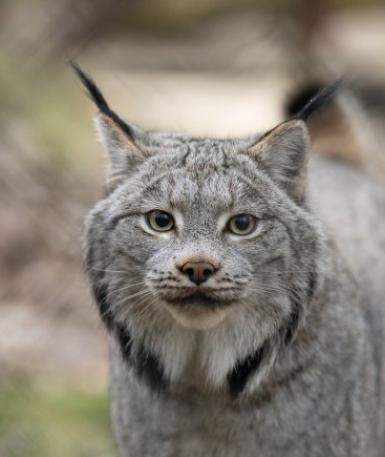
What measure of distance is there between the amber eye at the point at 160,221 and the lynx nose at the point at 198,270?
0.26 metres

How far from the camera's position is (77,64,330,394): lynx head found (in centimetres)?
406

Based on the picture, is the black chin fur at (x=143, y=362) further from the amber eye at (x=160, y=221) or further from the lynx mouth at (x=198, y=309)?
the amber eye at (x=160, y=221)

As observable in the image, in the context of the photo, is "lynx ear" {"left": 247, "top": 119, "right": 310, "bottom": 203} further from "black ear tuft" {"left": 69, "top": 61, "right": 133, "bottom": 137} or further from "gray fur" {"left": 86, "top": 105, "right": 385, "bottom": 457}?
"black ear tuft" {"left": 69, "top": 61, "right": 133, "bottom": 137}

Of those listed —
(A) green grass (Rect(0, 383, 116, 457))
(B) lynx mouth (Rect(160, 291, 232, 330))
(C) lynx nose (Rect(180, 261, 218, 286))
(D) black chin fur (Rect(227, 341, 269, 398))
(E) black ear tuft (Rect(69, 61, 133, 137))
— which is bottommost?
(A) green grass (Rect(0, 383, 116, 457))

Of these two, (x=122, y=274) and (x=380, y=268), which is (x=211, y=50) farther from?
(x=122, y=274)

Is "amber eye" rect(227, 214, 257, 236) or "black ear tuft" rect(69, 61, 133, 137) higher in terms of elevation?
"black ear tuft" rect(69, 61, 133, 137)

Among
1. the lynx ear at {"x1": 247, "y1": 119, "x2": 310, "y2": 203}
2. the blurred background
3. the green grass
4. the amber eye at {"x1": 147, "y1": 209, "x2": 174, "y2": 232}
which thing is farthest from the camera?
the blurred background

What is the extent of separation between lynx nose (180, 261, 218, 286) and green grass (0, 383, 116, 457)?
8.01 feet

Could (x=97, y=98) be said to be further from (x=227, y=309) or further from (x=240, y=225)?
(x=227, y=309)

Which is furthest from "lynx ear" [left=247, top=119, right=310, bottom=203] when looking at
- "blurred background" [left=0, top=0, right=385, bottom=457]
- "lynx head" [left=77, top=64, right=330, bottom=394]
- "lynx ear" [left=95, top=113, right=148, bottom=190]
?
"blurred background" [left=0, top=0, right=385, bottom=457]

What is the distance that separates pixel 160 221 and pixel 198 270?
339mm

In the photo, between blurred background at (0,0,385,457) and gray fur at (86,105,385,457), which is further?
blurred background at (0,0,385,457)

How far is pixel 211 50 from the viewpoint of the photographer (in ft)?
33.0

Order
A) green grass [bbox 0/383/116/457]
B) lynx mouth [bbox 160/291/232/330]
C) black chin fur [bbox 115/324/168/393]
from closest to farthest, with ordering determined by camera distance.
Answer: lynx mouth [bbox 160/291/232/330] → black chin fur [bbox 115/324/168/393] → green grass [bbox 0/383/116/457]
